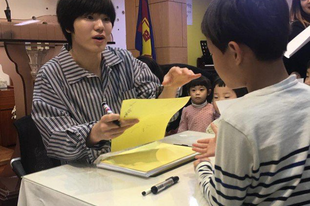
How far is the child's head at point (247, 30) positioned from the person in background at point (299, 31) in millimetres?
1004

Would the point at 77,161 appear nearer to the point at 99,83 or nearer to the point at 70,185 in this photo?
the point at 70,185

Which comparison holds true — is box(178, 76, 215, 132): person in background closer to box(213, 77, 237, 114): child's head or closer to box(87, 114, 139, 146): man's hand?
box(213, 77, 237, 114): child's head

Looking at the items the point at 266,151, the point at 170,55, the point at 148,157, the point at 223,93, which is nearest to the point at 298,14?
the point at 223,93

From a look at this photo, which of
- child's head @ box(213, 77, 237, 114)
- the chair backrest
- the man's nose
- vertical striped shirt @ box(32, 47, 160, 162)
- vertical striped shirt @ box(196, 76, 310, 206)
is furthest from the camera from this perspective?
child's head @ box(213, 77, 237, 114)

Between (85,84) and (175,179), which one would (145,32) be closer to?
(85,84)

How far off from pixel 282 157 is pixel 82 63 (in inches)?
37.1

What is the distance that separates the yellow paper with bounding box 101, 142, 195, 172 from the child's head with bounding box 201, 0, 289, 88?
0.46m

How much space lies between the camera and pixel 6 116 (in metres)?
4.06

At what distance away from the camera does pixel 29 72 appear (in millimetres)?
2123

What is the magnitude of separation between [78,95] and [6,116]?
320cm

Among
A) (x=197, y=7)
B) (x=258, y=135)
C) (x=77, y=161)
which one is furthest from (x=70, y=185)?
(x=197, y=7)

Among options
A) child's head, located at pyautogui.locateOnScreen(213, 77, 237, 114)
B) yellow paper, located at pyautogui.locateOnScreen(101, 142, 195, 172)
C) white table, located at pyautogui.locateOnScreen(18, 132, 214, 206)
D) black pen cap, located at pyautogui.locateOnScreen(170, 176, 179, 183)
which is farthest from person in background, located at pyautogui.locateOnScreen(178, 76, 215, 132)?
black pen cap, located at pyautogui.locateOnScreen(170, 176, 179, 183)

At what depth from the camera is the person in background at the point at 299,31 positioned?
161cm

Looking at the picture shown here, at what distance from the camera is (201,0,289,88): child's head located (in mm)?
580
